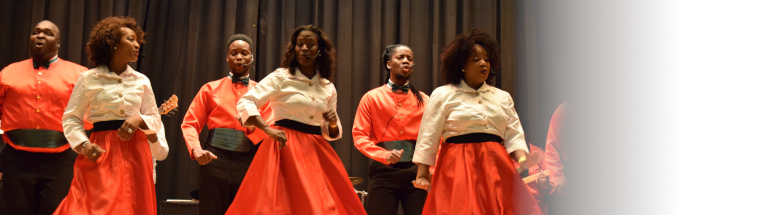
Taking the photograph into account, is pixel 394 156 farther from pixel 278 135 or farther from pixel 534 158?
pixel 534 158

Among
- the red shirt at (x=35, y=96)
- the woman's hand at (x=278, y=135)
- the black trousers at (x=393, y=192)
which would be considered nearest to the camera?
the woman's hand at (x=278, y=135)

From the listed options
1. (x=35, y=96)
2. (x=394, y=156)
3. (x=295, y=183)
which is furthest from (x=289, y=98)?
(x=35, y=96)

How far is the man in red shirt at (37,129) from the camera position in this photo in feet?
13.3

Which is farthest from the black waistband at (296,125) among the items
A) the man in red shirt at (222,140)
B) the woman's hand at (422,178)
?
the man in red shirt at (222,140)

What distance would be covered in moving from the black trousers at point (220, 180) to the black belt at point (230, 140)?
0.04 meters

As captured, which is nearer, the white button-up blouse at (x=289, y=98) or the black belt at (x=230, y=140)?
the white button-up blouse at (x=289, y=98)

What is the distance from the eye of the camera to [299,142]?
339cm

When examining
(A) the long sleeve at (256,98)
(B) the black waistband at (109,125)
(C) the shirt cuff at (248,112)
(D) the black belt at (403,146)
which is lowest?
(D) the black belt at (403,146)

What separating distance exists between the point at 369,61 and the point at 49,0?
3237 millimetres

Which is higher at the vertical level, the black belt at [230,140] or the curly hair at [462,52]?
the curly hair at [462,52]

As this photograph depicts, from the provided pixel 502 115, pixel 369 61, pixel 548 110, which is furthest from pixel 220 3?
pixel 548 110

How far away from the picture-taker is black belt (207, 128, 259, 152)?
4445 millimetres

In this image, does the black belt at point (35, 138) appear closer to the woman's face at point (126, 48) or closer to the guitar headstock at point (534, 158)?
the woman's face at point (126, 48)

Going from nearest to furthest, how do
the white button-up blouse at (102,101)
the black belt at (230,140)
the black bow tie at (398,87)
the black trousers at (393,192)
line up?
the white button-up blouse at (102,101), the black trousers at (393,192), the black belt at (230,140), the black bow tie at (398,87)
